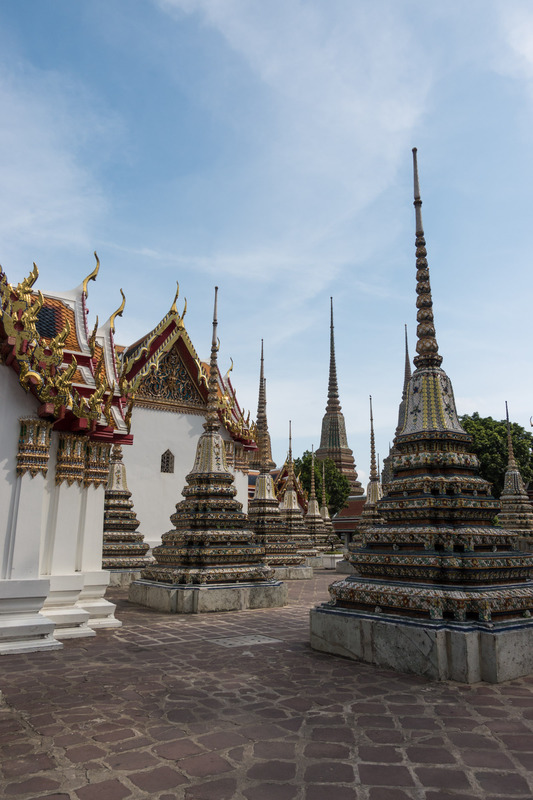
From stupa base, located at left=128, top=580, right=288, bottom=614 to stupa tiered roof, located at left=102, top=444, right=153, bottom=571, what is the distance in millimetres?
3767

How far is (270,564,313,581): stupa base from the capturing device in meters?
15.8

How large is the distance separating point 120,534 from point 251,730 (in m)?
11.3

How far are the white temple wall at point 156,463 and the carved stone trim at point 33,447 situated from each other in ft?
38.1

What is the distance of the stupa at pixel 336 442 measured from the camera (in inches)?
2392

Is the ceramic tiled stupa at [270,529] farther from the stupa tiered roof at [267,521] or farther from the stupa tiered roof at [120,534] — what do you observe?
the stupa tiered roof at [120,534]

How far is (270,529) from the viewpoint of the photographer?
53.7 feet

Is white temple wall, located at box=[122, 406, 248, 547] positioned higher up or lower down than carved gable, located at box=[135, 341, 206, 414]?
lower down

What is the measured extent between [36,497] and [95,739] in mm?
3811

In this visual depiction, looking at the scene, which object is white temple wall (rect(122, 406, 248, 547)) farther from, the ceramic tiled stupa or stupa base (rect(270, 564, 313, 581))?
stupa base (rect(270, 564, 313, 581))

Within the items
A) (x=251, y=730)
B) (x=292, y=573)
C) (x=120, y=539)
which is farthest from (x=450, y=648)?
(x=292, y=573)

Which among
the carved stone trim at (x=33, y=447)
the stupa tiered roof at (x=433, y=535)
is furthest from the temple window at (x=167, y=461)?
the stupa tiered roof at (x=433, y=535)

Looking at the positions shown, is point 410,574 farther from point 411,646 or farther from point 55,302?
point 55,302

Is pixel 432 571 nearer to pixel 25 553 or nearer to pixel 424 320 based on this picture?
pixel 424 320

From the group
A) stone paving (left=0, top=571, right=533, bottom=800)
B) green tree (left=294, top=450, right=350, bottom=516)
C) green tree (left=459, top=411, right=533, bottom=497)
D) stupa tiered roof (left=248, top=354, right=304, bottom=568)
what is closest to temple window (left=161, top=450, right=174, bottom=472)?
stupa tiered roof (left=248, top=354, right=304, bottom=568)
